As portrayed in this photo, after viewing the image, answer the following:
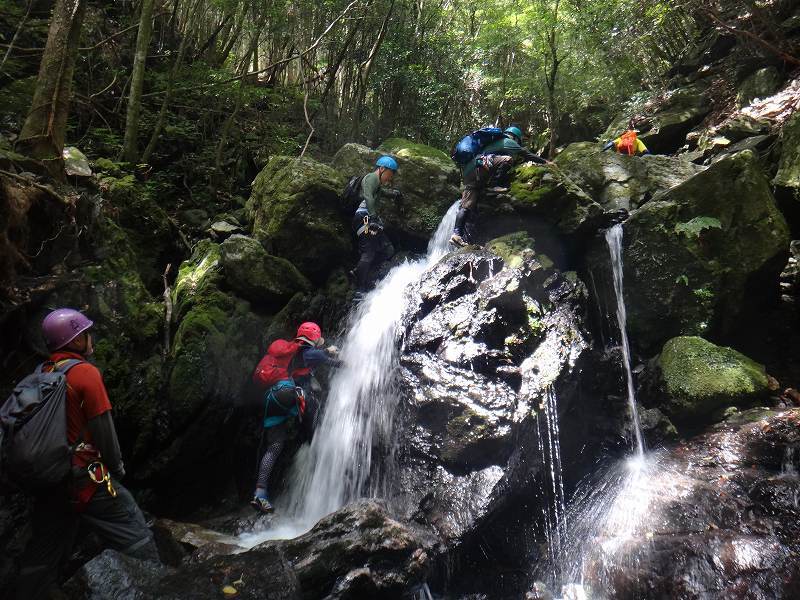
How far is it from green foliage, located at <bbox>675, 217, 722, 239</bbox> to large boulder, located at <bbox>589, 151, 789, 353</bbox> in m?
0.01

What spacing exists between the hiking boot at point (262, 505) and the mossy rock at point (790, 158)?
28.8 feet

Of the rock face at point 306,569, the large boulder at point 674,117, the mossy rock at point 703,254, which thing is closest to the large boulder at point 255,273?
the rock face at point 306,569

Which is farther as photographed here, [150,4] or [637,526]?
[150,4]

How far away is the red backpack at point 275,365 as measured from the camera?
21.1 feet

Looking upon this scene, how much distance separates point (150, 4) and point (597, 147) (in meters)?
9.10

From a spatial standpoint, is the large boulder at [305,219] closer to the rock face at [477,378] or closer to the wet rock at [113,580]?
the rock face at [477,378]

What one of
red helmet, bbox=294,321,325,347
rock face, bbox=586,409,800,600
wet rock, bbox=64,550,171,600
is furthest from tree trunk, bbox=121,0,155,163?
rock face, bbox=586,409,800,600

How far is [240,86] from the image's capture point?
9.92 metres

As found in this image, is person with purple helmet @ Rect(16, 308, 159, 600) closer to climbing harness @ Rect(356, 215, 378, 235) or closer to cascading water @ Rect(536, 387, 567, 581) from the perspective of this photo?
cascading water @ Rect(536, 387, 567, 581)

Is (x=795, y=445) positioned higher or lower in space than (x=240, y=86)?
lower

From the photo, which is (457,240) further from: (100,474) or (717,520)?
(100,474)

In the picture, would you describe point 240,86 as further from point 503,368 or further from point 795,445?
point 795,445

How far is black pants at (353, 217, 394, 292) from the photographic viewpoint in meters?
8.45

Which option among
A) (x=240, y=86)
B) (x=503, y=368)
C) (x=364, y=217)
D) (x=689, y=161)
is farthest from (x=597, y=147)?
(x=240, y=86)
